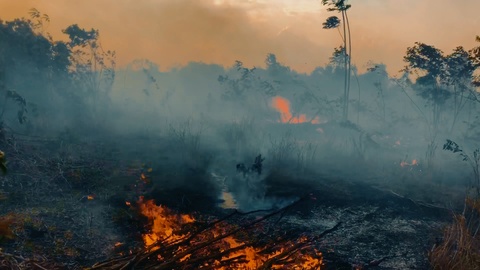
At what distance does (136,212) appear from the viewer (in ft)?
35.1

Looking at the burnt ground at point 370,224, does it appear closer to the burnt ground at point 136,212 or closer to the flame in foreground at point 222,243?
the burnt ground at point 136,212

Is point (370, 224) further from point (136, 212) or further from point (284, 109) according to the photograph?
point (284, 109)

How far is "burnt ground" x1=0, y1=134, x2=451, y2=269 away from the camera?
26.9 ft

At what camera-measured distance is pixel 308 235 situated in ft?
32.0

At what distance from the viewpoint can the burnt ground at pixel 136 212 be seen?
323 inches

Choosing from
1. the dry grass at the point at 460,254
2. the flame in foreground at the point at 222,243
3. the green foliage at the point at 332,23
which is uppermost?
the green foliage at the point at 332,23

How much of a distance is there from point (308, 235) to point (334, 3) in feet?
71.3

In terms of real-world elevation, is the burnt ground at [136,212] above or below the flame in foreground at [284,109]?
below

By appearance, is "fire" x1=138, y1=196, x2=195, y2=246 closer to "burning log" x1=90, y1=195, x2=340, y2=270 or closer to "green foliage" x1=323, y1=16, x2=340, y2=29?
"burning log" x1=90, y1=195, x2=340, y2=270

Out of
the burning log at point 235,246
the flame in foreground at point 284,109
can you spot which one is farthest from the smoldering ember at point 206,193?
the flame in foreground at point 284,109

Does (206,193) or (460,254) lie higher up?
(460,254)

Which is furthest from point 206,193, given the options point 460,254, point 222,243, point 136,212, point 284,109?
point 284,109

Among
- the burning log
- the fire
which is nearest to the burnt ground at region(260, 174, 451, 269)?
the burning log

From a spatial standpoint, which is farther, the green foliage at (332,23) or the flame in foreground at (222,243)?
the green foliage at (332,23)
